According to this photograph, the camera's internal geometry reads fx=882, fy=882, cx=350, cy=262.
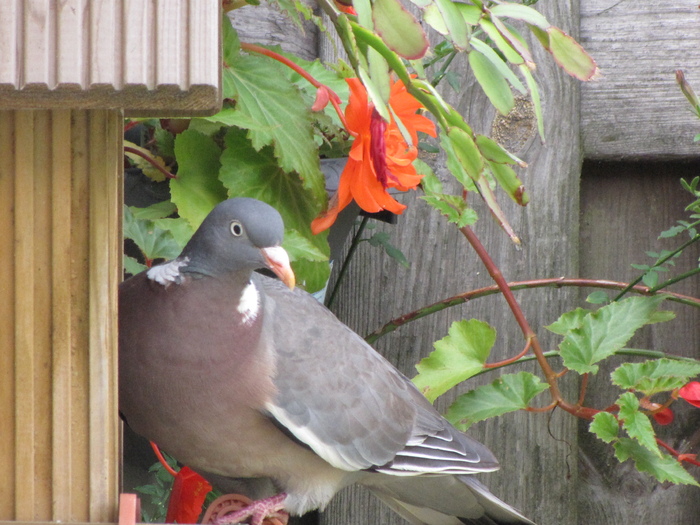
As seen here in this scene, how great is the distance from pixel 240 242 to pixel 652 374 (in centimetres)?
65

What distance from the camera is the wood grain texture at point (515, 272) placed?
5.03 feet

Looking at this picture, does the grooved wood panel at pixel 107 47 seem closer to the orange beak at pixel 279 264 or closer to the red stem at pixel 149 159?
the orange beak at pixel 279 264

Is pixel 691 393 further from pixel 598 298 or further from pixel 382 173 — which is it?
pixel 382 173

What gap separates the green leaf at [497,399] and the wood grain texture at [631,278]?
33 cm

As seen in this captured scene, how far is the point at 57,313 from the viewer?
75 cm

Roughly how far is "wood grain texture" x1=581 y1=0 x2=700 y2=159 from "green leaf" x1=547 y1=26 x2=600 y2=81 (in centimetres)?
78

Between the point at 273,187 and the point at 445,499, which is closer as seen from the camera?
the point at 273,187

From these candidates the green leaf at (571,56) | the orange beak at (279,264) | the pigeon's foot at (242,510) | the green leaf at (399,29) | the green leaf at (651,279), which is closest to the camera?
the green leaf at (399,29)

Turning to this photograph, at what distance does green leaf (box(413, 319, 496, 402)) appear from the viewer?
4.21ft

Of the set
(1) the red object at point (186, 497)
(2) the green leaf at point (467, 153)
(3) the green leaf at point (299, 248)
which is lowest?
(1) the red object at point (186, 497)

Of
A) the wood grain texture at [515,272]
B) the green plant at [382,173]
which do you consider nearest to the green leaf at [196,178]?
the green plant at [382,173]

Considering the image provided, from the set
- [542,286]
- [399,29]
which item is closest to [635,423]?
[542,286]

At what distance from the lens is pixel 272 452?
1.08 meters

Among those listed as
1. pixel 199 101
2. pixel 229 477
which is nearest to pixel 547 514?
pixel 229 477
